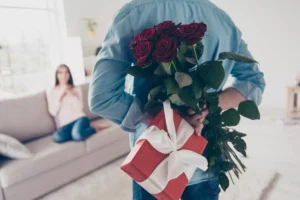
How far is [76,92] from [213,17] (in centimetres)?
223

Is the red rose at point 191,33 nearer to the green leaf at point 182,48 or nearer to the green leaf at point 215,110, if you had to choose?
the green leaf at point 182,48

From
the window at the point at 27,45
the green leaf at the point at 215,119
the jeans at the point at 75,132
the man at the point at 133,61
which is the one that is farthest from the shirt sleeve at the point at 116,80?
the window at the point at 27,45

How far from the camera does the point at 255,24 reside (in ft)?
14.5

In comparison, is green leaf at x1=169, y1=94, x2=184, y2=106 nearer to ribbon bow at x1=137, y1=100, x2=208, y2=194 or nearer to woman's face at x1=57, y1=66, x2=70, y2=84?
ribbon bow at x1=137, y1=100, x2=208, y2=194

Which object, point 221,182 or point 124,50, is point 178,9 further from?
point 221,182

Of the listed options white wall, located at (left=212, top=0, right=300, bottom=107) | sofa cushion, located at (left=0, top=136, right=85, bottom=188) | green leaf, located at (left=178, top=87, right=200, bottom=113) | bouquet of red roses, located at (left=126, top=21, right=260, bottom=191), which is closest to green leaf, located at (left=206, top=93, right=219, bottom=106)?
bouquet of red roses, located at (left=126, top=21, right=260, bottom=191)

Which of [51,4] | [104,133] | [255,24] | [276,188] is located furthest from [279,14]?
[51,4]

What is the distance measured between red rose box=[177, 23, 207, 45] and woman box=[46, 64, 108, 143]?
6.82ft

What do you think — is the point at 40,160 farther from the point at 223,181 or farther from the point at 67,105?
the point at 223,181

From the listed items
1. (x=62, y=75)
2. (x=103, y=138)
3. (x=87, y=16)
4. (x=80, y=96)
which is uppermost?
(x=87, y=16)

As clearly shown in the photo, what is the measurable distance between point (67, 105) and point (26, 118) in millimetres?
384

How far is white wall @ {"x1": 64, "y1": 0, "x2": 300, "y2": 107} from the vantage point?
13.7 feet

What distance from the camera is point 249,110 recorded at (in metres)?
0.86

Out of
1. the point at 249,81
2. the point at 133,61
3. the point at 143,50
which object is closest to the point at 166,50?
the point at 143,50
